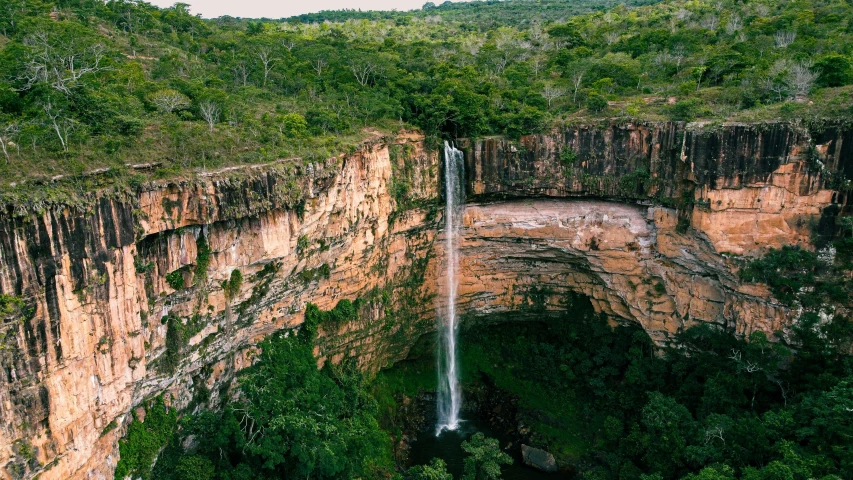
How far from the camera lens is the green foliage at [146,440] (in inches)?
596

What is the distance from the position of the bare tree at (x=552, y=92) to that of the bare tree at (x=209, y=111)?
46.2 ft

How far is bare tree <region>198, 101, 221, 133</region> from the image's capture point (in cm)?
1959

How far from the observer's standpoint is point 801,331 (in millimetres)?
21266

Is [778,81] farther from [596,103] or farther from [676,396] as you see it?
[676,396]

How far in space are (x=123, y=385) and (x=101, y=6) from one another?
2371cm

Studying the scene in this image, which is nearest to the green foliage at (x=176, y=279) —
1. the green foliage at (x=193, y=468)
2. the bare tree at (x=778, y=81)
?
the green foliage at (x=193, y=468)

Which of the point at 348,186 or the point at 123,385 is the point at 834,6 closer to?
the point at 348,186

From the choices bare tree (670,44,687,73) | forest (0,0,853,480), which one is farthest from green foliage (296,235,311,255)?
bare tree (670,44,687,73)

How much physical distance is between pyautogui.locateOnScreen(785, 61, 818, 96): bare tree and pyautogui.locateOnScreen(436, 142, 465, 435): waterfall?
1259 centimetres

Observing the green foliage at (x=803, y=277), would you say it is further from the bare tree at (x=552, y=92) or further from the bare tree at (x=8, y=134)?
the bare tree at (x=8, y=134)

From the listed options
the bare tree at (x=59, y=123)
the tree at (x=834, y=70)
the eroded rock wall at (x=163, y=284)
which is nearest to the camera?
the eroded rock wall at (x=163, y=284)

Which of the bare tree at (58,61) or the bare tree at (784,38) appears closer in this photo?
the bare tree at (58,61)

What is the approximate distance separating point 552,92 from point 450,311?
1097 cm

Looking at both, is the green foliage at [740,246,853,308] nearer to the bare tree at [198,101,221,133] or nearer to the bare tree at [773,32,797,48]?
the bare tree at [773,32,797,48]
